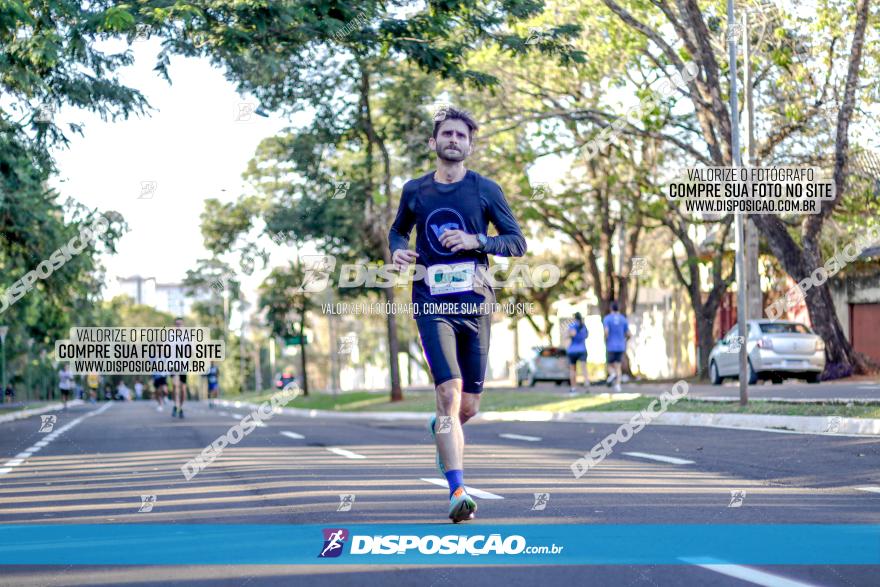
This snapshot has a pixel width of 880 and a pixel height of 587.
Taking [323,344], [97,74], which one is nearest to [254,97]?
[97,74]

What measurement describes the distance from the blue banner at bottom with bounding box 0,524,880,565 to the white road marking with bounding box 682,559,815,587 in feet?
0.39

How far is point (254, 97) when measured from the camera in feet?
86.8

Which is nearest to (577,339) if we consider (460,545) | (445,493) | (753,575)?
(445,493)

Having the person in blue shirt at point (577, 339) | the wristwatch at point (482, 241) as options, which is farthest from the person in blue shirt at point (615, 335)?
the wristwatch at point (482, 241)

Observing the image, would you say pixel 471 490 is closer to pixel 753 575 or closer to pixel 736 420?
pixel 753 575

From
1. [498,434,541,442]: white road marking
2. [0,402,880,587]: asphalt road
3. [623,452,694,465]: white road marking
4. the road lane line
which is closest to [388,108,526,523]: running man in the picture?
[0,402,880,587]: asphalt road

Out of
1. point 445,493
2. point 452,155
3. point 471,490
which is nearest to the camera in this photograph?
point 452,155

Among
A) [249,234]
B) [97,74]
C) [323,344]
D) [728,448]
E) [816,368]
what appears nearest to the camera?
[728,448]

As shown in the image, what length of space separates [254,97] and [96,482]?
641 inches

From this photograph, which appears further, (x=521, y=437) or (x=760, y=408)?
(x=760, y=408)

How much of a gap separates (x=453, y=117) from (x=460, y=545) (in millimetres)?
2385

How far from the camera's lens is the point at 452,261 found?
7.34 meters

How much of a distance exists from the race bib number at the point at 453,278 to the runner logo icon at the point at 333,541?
1.38m

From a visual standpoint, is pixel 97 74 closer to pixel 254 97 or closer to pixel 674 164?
pixel 254 97
